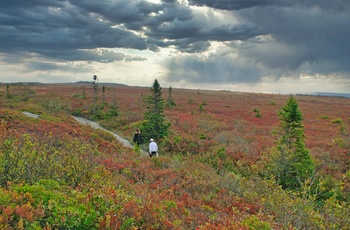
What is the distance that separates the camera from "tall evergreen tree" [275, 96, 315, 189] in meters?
16.0

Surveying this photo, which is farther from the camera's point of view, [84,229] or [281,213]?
[281,213]

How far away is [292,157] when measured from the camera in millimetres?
16312

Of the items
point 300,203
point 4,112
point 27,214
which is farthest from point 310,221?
point 4,112

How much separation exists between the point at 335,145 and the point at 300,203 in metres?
19.7

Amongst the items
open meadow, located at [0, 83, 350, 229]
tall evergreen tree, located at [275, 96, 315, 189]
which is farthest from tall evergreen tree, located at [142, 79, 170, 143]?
tall evergreen tree, located at [275, 96, 315, 189]

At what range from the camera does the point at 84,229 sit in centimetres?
565

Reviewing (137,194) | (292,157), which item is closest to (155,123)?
(292,157)

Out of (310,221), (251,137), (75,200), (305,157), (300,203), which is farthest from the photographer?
(251,137)

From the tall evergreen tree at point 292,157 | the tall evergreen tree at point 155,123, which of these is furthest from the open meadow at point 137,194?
the tall evergreen tree at point 155,123

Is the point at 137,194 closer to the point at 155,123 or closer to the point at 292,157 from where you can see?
the point at 292,157

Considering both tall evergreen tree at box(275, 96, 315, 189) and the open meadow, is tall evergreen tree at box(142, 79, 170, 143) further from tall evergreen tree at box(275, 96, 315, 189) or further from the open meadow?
tall evergreen tree at box(275, 96, 315, 189)

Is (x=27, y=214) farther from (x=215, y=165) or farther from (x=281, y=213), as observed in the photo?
(x=215, y=165)

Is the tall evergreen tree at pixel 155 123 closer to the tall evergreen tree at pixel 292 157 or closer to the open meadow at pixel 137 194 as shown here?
the open meadow at pixel 137 194

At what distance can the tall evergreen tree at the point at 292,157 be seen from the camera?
1595 cm
